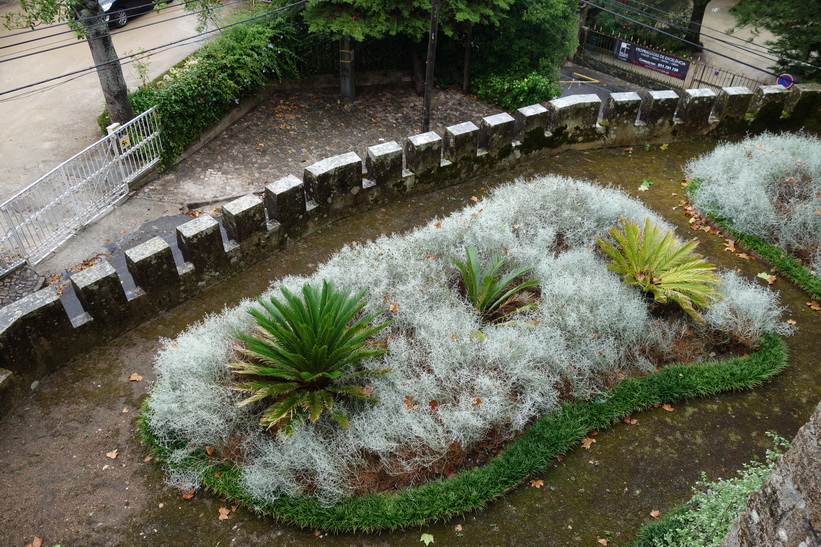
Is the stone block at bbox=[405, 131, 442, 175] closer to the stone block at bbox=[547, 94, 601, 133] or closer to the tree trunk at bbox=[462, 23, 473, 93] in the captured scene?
the stone block at bbox=[547, 94, 601, 133]

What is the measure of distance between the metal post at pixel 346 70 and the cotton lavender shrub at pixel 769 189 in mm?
7675

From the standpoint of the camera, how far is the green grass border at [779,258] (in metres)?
6.25

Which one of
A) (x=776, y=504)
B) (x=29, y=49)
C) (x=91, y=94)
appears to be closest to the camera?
(x=776, y=504)

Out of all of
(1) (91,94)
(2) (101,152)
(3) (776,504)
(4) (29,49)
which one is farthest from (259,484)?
(4) (29,49)

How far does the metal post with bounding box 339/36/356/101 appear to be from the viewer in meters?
12.8

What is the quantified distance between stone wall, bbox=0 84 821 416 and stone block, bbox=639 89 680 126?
0.02 metres

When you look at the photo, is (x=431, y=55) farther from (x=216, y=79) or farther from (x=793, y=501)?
(x=793, y=501)

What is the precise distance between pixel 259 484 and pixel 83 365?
2.29 meters

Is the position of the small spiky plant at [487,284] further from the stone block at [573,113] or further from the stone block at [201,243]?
the stone block at [573,113]

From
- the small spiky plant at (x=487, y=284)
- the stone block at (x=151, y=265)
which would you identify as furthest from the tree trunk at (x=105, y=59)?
the small spiky plant at (x=487, y=284)

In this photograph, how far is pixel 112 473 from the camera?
4414 mm

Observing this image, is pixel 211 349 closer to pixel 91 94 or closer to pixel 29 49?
pixel 91 94

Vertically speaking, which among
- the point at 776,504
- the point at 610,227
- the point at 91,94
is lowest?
the point at 91,94

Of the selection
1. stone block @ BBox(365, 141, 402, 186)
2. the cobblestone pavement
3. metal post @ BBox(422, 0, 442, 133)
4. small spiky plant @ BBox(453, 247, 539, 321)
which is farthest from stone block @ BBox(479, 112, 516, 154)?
the cobblestone pavement
